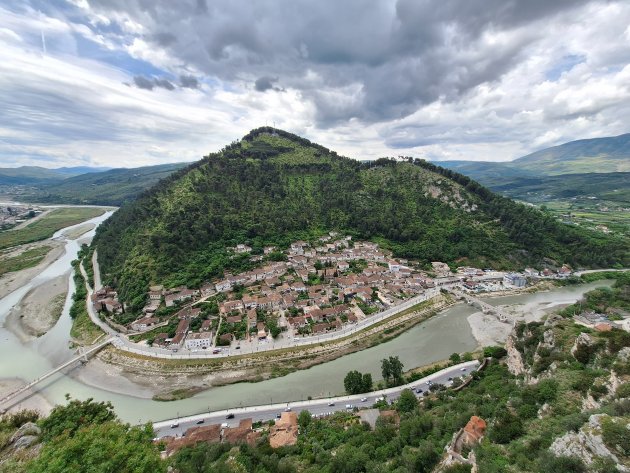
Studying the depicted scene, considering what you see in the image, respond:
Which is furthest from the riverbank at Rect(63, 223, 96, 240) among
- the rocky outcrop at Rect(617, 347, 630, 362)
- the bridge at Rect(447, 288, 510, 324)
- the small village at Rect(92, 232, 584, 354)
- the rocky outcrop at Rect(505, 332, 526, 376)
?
the rocky outcrop at Rect(617, 347, 630, 362)

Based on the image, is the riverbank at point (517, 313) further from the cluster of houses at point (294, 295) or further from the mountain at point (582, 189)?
the mountain at point (582, 189)

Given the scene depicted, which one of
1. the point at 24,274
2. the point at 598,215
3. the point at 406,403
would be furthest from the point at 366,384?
the point at 598,215

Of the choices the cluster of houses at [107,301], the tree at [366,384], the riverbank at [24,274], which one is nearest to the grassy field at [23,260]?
A: the riverbank at [24,274]

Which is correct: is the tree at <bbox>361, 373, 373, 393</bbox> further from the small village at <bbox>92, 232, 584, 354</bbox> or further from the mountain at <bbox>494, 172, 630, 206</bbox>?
the mountain at <bbox>494, 172, 630, 206</bbox>

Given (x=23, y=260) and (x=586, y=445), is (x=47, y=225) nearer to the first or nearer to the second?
(x=23, y=260)

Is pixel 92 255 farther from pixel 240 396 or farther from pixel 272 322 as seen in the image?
pixel 240 396

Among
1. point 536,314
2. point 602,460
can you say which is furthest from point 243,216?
point 602,460
